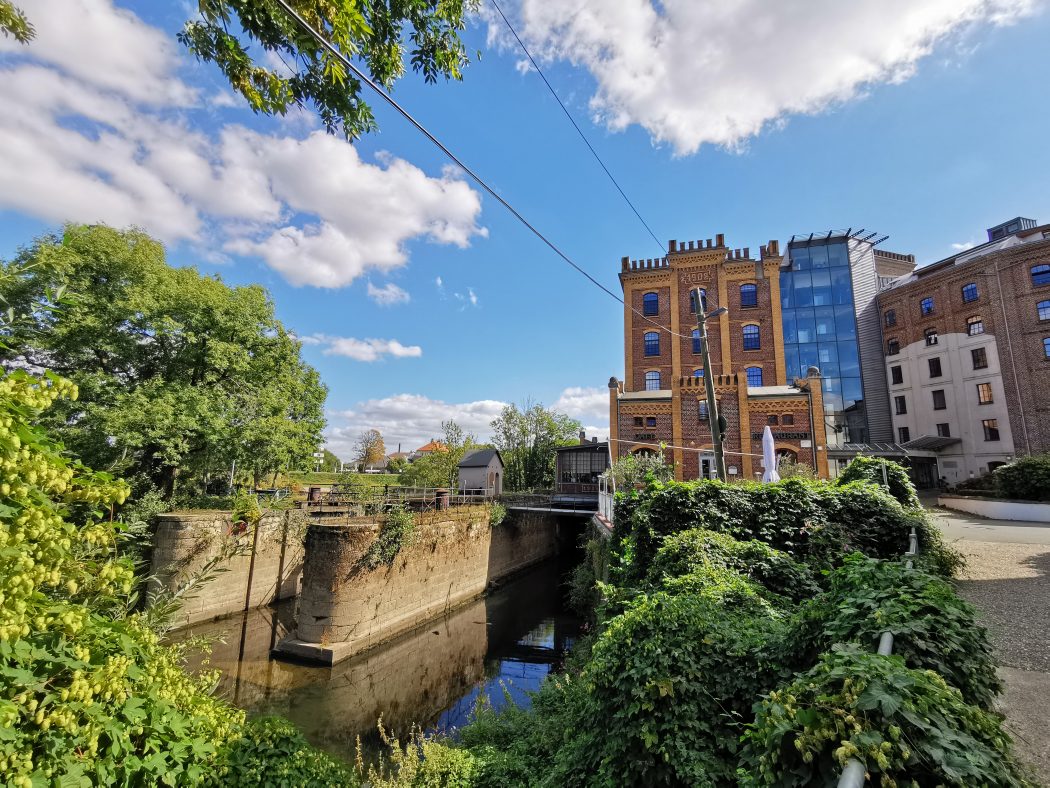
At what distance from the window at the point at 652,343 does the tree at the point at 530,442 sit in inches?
657

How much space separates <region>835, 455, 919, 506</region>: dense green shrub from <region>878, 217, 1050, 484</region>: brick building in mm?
27199

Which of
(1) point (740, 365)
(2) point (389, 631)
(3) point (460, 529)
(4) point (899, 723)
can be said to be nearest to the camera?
(4) point (899, 723)

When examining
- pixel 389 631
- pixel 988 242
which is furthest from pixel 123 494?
pixel 988 242

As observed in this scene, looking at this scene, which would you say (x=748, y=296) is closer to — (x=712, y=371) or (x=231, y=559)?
(x=712, y=371)

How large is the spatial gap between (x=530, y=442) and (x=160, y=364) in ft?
111

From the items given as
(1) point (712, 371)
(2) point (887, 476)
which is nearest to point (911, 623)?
(2) point (887, 476)

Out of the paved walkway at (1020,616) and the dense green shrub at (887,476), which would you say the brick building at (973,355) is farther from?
the dense green shrub at (887,476)

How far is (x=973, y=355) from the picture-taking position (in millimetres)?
31234

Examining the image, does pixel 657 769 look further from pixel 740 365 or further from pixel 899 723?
pixel 740 365

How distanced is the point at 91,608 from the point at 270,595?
18622 millimetres

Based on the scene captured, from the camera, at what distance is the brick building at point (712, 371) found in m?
23.7

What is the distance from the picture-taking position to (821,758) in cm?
203

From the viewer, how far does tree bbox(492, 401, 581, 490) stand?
44.1m

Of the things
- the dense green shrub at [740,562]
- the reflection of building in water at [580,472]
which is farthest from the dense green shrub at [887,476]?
the reflection of building in water at [580,472]
